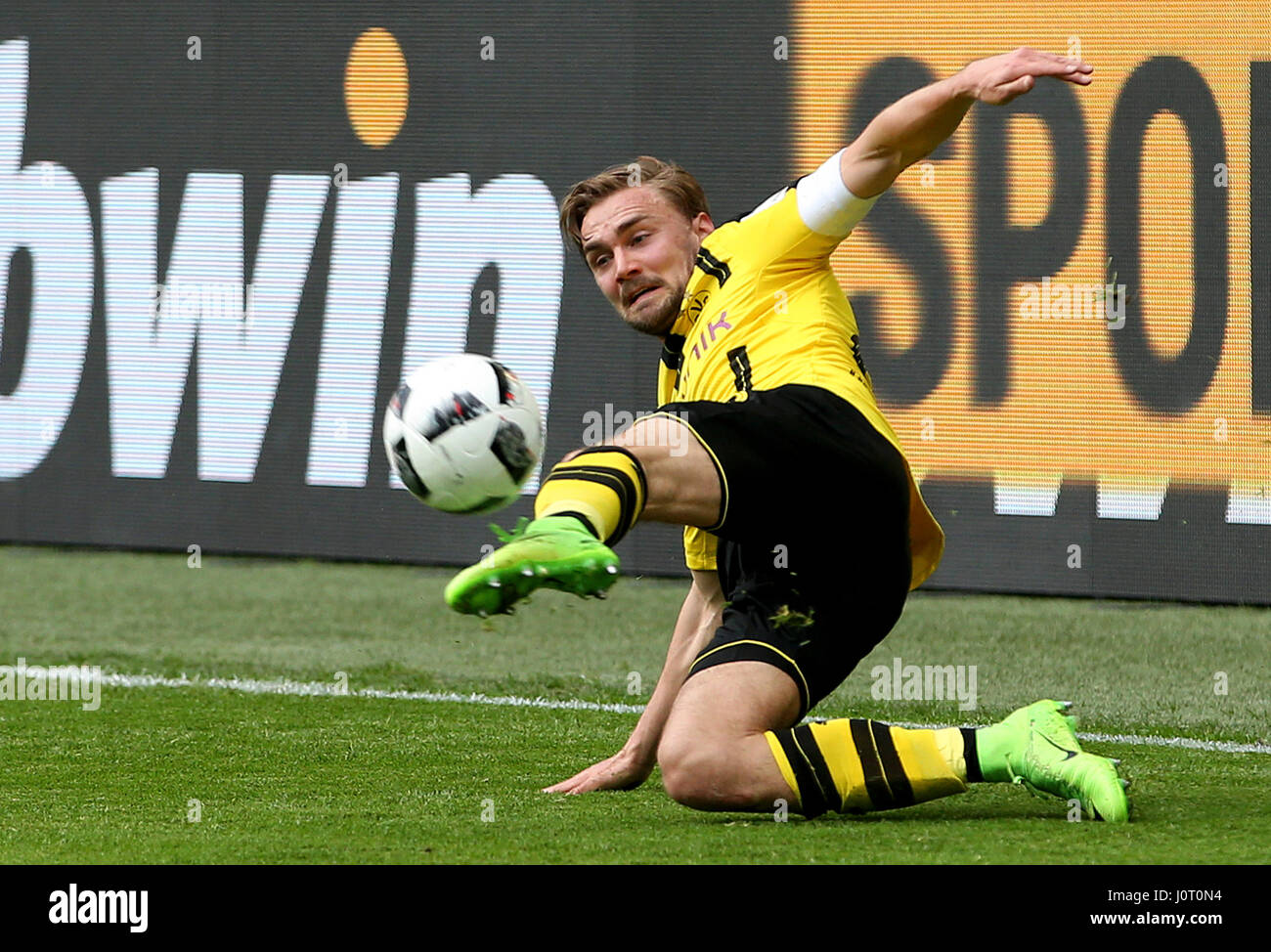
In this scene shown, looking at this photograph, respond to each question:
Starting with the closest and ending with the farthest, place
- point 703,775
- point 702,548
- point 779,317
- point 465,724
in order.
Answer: point 703,775 → point 779,317 → point 702,548 → point 465,724


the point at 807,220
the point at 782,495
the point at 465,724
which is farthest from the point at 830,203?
the point at 465,724

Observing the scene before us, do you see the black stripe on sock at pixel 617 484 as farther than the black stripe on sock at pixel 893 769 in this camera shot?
No

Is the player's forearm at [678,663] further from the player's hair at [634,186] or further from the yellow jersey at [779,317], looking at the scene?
the player's hair at [634,186]

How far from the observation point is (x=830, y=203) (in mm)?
4109

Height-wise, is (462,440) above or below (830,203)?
below

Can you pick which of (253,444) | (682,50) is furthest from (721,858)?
(253,444)

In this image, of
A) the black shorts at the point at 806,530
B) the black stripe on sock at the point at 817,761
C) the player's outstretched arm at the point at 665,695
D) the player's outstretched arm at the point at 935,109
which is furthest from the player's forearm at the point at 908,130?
the black stripe on sock at the point at 817,761

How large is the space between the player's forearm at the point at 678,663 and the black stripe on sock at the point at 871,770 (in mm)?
516

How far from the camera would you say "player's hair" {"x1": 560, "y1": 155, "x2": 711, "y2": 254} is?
449 cm

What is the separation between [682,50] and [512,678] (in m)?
3.80

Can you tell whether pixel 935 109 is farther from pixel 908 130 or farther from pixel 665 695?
pixel 665 695

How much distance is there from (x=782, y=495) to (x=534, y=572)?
2.54 feet

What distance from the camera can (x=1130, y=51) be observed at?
820 cm

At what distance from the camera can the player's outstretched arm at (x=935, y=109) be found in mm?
3666
